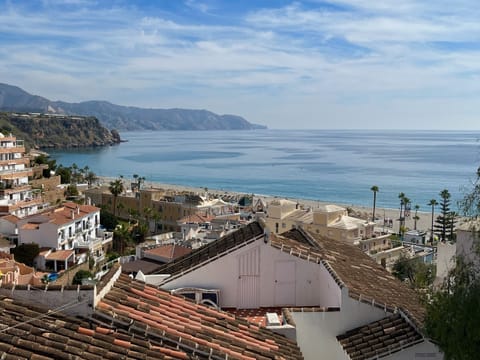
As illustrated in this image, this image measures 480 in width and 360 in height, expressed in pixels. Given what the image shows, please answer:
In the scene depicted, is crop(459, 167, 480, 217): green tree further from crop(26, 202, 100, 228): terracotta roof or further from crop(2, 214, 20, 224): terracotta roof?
crop(2, 214, 20, 224): terracotta roof

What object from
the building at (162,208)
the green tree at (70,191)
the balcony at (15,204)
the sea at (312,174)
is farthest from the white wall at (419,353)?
the sea at (312,174)

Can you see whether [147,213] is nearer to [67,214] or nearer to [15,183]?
[15,183]

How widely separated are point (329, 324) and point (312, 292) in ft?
3.68

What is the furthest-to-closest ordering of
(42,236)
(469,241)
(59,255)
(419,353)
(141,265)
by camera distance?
(42,236) → (59,255) → (141,265) → (469,241) → (419,353)

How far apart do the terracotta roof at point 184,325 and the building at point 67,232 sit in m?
30.7

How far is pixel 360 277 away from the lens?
9812mm

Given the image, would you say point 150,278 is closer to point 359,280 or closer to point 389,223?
point 359,280

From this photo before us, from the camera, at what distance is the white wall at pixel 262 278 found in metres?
9.13

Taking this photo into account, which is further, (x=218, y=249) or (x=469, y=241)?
(x=218, y=249)

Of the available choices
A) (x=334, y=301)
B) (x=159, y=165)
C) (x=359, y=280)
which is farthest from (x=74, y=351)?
(x=159, y=165)

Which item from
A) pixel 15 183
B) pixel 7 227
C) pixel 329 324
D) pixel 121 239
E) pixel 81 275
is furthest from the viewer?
pixel 15 183

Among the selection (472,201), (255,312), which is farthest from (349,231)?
(472,201)

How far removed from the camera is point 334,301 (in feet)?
27.7

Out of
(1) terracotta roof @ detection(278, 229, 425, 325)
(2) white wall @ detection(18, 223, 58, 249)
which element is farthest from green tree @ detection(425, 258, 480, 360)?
(2) white wall @ detection(18, 223, 58, 249)
